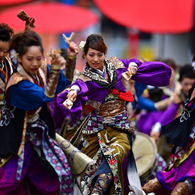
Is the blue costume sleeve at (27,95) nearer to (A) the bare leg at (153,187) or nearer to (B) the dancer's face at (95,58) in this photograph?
(B) the dancer's face at (95,58)

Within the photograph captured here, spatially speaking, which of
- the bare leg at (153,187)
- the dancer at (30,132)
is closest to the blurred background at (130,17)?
the bare leg at (153,187)

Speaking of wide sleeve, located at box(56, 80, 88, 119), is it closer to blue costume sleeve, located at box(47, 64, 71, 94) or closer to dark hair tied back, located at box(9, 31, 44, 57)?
dark hair tied back, located at box(9, 31, 44, 57)

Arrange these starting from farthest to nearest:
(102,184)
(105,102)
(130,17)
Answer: (130,17) → (105,102) → (102,184)

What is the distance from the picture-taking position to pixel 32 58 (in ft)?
10.4

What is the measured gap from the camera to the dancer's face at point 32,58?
10.4 ft

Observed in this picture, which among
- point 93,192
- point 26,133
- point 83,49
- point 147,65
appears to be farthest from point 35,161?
point 147,65

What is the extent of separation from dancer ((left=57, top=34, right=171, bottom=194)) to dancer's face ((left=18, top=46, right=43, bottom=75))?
1.14 ft

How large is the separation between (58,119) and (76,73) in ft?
2.01

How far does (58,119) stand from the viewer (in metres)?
4.55

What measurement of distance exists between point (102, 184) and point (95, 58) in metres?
1.05

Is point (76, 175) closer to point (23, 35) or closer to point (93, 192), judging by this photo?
point (93, 192)

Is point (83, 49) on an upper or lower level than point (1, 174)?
upper

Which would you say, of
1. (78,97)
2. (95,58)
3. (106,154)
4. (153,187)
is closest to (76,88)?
(78,97)

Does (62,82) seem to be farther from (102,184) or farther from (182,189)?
(182,189)
